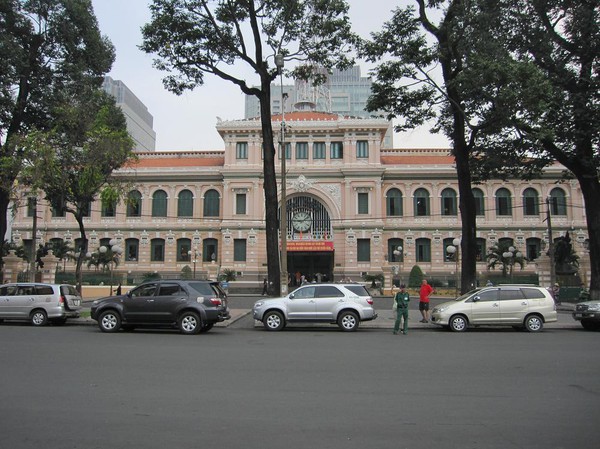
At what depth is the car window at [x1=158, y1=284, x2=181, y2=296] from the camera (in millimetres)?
15867

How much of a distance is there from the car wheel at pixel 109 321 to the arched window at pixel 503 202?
42761mm

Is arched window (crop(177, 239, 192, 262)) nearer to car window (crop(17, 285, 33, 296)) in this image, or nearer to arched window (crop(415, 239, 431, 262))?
arched window (crop(415, 239, 431, 262))

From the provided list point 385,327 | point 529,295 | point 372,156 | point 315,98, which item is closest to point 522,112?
point 529,295

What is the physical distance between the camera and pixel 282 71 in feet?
67.2

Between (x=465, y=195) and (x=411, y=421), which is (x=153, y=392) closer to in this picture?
(x=411, y=421)

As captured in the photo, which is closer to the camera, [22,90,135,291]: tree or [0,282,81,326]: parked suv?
[0,282,81,326]: parked suv

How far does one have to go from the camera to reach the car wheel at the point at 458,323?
1706 centimetres

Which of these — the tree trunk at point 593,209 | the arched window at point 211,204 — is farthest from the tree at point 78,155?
the arched window at point 211,204

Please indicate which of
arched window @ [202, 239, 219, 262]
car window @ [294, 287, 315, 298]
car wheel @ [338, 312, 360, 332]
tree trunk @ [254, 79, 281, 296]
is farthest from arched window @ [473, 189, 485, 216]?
car window @ [294, 287, 315, 298]

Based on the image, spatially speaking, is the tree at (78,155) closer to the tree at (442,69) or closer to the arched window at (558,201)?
the tree at (442,69)

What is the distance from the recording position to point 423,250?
164ft

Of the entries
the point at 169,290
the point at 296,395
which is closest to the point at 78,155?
the point at 169,290

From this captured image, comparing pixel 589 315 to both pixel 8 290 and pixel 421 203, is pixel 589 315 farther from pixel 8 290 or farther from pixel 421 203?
pixel 421 203

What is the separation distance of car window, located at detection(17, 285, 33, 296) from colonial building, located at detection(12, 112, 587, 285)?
1212 inches
